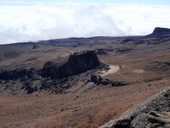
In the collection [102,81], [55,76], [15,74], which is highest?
[102,81]

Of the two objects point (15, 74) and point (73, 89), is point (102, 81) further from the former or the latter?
point (15, 74)

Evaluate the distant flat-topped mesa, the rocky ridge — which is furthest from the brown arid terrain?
the rocky ridge

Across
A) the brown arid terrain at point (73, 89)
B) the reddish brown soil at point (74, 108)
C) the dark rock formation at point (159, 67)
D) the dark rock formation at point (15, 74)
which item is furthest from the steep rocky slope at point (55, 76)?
the reddish brown soil at point (74, 108)

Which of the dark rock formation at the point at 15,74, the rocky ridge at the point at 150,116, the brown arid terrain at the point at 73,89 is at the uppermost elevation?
the rocky ridge at the point at 150,116

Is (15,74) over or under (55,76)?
under

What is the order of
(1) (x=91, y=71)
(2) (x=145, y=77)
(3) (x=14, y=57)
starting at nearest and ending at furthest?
(2) (x=145, y=77) < (1) (x=91, y=71) < (3) (x=14, y=57)

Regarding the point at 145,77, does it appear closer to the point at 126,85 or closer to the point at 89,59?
the point at 126,85

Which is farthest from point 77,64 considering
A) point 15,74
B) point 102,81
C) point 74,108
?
point 74,108

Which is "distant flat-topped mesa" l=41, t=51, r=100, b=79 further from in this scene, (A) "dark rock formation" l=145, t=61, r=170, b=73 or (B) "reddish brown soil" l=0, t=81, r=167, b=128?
(B) "reddish brown soil" l=0, t=81, r=167, b=128

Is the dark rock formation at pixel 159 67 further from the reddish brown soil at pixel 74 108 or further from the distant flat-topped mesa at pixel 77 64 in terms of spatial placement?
the reddish brown soil at pixel 74 108

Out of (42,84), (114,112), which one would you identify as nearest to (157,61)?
(42,84)

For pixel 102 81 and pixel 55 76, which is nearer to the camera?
pixel 102 81
